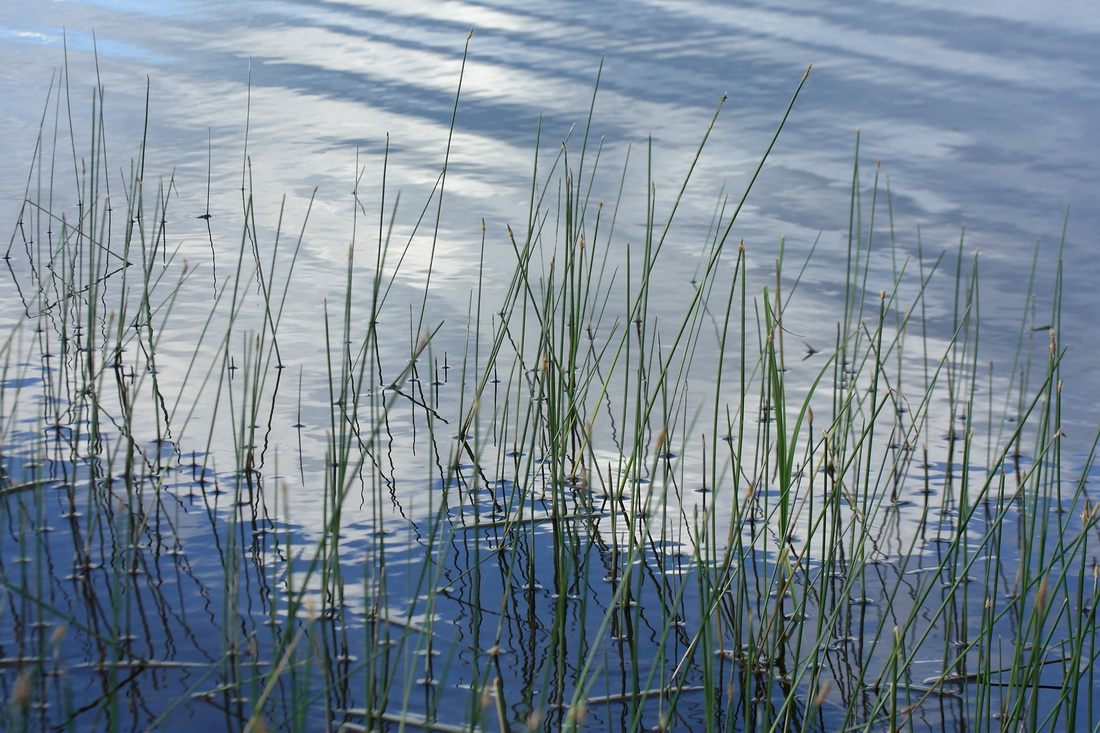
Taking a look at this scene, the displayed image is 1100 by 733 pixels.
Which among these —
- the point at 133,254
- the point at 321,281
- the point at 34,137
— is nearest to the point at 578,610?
the point at 321,281

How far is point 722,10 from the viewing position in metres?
5.80

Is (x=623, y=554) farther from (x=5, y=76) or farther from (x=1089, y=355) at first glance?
(x=5, y=76)

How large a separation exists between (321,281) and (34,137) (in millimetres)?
1690

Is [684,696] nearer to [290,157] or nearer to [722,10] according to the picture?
[290,157]

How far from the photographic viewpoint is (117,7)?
19.8 ft

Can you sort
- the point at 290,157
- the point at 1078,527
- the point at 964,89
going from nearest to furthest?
the point at 1078,527
the point at 290,157
the point at 964,89

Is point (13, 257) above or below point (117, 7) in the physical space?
below

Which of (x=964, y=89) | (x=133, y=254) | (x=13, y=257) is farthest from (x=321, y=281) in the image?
(x=964, y=89)

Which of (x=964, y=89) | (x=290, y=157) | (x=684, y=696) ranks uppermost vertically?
(x=964, y=89)

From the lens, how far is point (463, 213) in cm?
348

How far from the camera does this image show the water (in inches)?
60.2

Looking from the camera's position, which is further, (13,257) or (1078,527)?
(13,257)

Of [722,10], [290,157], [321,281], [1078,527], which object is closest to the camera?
[1078,527]

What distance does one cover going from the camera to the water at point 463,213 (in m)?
1.53
